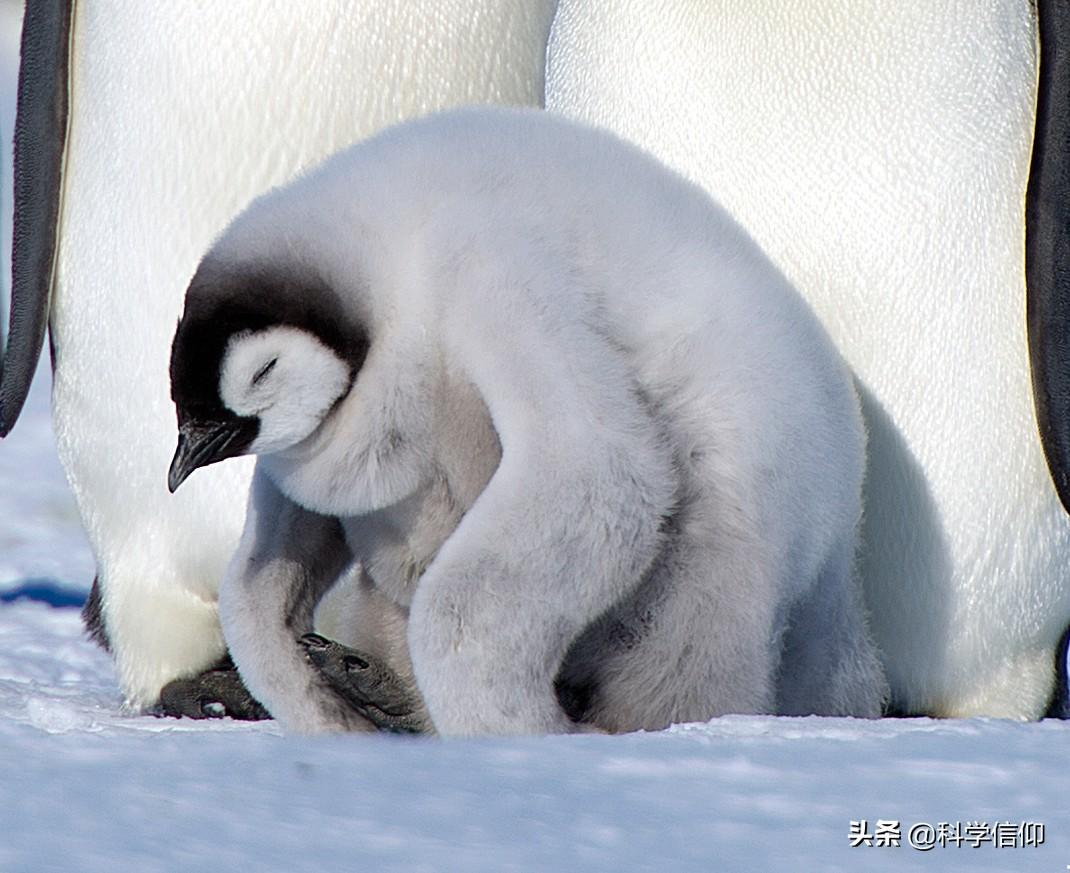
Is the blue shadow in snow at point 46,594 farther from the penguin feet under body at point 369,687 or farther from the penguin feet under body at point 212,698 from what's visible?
the penguin feet under body at point 369,687

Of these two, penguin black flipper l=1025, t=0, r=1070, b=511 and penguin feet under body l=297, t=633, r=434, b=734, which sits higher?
penguin black flipper l=1025, t=0, r=1070, b=511

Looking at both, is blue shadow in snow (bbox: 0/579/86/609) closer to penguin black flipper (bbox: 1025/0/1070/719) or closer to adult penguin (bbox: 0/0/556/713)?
adult penguin (bbox: 0/0/556/713)

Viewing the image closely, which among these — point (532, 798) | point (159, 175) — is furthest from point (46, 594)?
point (532, 798)

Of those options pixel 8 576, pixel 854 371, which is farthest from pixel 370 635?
pixel 8 576

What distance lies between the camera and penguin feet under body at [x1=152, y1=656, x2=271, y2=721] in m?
2.49

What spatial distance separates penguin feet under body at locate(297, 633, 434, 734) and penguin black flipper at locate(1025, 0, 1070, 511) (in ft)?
2.92

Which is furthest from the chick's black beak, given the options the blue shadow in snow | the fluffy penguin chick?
the blue shadow in snow

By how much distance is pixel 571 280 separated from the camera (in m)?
1.81

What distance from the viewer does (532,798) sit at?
4.09 feet

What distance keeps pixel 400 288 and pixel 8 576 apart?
7.58ft

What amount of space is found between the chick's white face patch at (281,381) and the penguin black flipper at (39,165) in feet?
3.33

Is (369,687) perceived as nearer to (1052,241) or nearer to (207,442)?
(207,442)

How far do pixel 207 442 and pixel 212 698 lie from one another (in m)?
0.84

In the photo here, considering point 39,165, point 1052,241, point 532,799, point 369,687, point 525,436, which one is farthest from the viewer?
point 39,165
